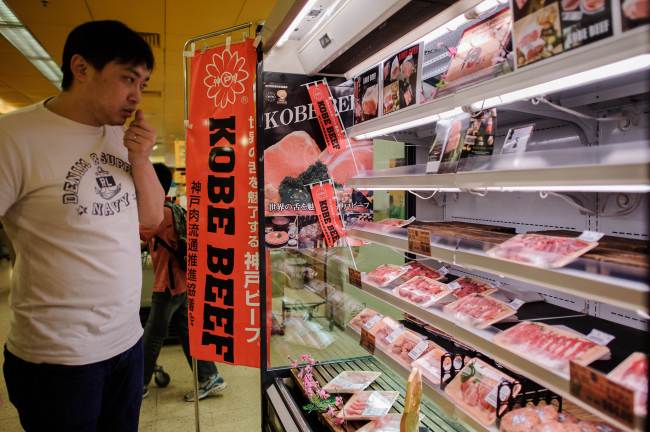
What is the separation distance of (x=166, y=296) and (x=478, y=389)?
9.52 feet

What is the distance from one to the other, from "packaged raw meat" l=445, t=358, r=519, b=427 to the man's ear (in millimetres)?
1776

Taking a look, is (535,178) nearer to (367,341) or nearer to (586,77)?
(586,77)

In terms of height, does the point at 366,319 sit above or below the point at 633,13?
below

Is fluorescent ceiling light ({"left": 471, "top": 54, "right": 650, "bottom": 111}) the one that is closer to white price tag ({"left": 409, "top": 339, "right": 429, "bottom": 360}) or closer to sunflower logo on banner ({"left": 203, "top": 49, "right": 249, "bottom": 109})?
white price tag ({"left": 409, "top": 339, "right": 429, "bottom": 360})

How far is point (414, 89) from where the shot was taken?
192 centimetres

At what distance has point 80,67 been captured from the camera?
62.1 inches

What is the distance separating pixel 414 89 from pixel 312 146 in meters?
0.98

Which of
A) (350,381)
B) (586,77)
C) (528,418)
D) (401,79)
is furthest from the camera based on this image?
(350,381)

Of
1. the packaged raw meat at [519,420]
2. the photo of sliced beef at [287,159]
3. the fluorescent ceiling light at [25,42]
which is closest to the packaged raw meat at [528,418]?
the packaged raw meat at [519,420]

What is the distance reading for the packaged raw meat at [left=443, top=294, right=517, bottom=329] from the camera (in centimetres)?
149

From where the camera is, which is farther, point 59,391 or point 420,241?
point 420,241

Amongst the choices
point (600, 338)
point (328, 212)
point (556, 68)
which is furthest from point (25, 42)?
point (600, 338)

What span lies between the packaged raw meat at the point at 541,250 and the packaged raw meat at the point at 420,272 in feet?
2.36

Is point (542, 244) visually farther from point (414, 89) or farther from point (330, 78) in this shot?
point (330, 78)
